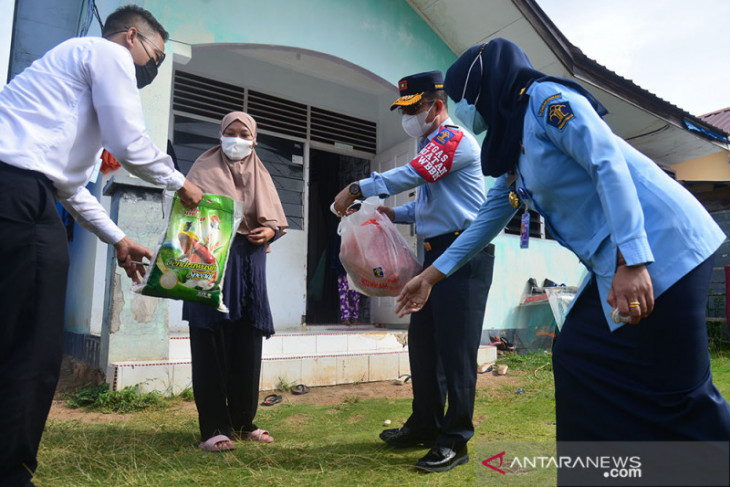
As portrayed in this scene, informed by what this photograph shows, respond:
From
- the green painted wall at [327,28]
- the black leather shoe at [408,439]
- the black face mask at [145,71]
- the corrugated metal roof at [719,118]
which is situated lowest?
the black leather shoe at [408,439]

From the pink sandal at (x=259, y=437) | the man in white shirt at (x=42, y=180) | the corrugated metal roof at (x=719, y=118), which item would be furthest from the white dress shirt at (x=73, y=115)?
the corrugated metal roof at (x=719, y=118)

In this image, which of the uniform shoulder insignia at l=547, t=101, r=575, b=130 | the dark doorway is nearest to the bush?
the uniform shoulder insignia at l=547, t=101, r=575, b=130

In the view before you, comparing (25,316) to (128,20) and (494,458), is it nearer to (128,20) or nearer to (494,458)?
(128,20)

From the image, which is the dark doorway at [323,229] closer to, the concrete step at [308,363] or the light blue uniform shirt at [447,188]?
the concrete step at [308,363]

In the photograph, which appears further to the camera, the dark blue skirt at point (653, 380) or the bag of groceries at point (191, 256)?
the bag of groceries at point (191, 256)

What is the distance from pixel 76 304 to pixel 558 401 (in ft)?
16.9

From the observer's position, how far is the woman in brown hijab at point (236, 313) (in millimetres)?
2576

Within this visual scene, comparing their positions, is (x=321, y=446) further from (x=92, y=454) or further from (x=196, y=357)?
(x=92, y=454)

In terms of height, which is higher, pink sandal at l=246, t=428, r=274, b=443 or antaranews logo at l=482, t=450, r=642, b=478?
antaranews logo at l=482, t=450, r=642, b=478

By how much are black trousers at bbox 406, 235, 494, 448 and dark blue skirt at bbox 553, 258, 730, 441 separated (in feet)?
3.35

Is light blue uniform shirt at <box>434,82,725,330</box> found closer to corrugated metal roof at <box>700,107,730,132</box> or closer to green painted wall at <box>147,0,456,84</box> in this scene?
green painted wall at <box>147,0,456,84</box>

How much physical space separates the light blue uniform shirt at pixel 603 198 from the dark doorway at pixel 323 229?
5935 mm

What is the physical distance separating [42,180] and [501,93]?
4.85 feet

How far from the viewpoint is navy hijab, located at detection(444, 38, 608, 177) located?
1.48 m
